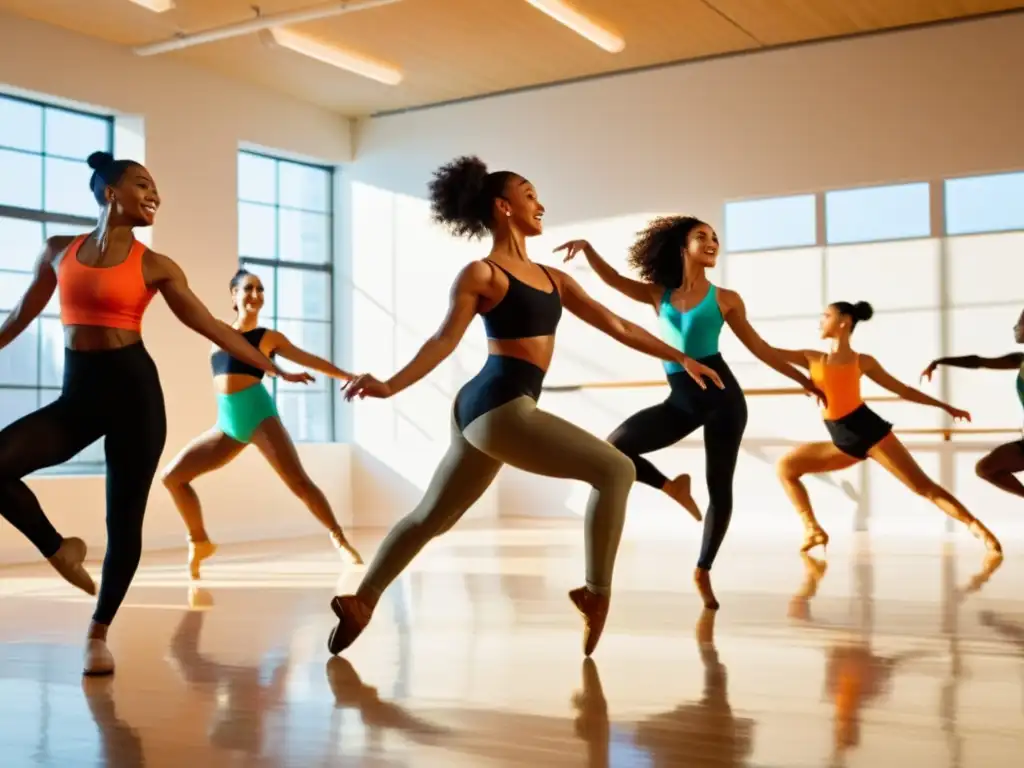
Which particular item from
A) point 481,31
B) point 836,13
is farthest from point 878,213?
point 481,31

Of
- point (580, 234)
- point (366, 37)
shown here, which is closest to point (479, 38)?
point (366, 37)

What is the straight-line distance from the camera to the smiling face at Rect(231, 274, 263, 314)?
565 centimetres

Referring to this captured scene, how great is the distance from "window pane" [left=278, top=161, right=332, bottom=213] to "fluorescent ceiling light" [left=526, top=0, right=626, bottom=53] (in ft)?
8.89

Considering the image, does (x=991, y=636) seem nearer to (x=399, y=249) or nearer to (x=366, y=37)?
(x=366, y=37)

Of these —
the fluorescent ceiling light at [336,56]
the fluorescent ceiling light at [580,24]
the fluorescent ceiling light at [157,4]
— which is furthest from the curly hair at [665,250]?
the fluorescent ceiling light at [336,56]

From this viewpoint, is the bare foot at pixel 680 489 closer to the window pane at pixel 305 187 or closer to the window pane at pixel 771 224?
the window pane at pixel 771 224

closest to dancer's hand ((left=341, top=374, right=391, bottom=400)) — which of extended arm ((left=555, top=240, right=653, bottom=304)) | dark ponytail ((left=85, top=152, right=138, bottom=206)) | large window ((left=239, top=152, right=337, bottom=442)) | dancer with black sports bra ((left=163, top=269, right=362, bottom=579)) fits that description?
dark ponytail ((left=85, top=152, right=138, bottom=206))

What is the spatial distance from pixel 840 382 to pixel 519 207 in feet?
11.3

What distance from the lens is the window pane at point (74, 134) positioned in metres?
7.76

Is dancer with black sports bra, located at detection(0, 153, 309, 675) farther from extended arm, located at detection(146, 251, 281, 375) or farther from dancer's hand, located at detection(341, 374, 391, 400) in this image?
dancer's hand, located at detection(341, 374, 391, 400)

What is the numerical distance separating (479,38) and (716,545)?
4.72 m

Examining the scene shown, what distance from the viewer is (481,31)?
789cm

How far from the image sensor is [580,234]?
908cm

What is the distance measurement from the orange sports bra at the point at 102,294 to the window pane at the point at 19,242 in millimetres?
4647
